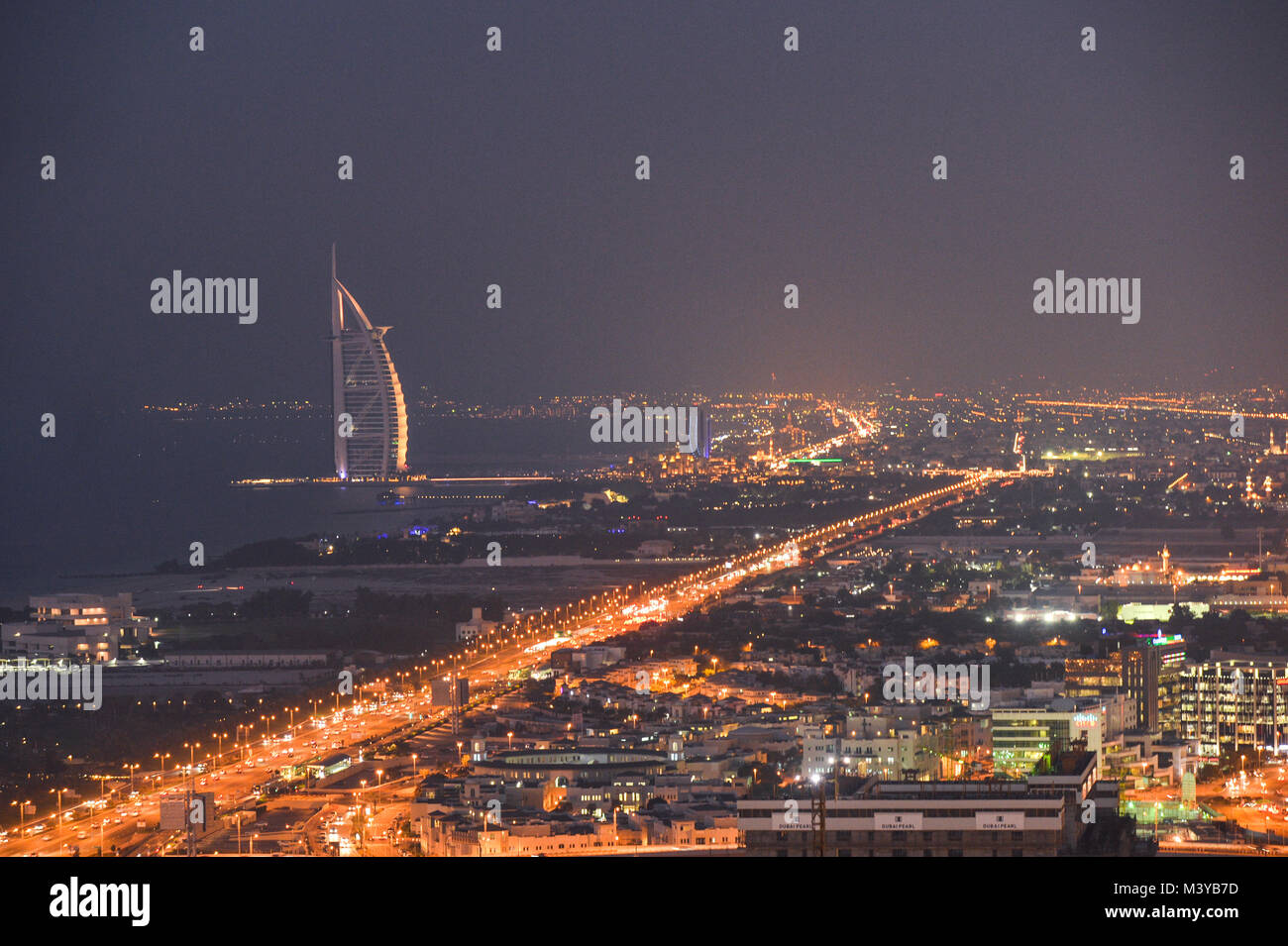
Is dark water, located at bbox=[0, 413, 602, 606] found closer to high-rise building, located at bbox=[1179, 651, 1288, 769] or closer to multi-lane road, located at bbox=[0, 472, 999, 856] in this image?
multi-lane road, located at bbox=[0, 472, 999, 856]

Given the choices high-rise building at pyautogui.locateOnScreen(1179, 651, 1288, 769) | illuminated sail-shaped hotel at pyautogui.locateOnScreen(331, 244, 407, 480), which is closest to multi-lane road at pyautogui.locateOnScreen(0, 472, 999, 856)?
high-rise building at pyautogui.locateOnScreen(1179, 651, 1288, 769)

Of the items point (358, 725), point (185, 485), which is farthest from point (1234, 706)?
point (185, 485)

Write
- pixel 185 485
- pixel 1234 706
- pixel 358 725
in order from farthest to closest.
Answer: pixel 185 485, pixel 358 725, pixel 1234 706

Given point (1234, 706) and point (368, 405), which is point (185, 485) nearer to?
point (368, 405)

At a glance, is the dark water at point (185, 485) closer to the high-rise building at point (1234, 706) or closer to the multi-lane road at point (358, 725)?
the multi-lane road at point (358, 725)

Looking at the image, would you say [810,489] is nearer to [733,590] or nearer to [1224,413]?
[1224,413]

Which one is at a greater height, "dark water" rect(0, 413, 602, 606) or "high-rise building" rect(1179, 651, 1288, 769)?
"dark water" rect(0, 413, 602, 606)

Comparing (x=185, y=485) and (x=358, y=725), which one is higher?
(x=185, y=485)
